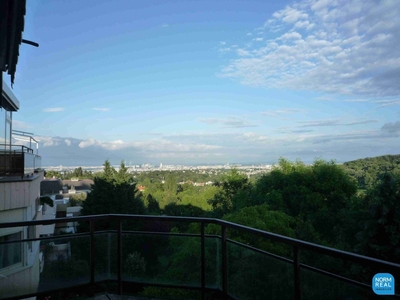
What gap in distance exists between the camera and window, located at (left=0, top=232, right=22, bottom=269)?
125 inches

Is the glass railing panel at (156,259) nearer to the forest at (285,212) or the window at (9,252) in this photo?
the forest at (285,212)

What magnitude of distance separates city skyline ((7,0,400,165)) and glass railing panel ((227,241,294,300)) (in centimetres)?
402

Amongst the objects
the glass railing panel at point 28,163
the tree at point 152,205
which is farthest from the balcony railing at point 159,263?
the tree at point 152,205

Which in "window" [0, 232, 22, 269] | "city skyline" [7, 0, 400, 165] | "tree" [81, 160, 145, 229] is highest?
"city skyline" [7, 0, 400, 165]

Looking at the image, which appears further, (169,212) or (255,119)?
(255,119)

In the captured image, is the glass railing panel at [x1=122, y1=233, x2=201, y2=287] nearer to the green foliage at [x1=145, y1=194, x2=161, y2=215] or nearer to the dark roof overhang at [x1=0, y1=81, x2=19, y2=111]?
the dark roof overhang at [x1=0, y1=81, x2=19, y2=111]

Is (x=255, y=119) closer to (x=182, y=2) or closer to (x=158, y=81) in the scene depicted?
(x=158, y=81)

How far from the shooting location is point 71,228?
4180 millimetres

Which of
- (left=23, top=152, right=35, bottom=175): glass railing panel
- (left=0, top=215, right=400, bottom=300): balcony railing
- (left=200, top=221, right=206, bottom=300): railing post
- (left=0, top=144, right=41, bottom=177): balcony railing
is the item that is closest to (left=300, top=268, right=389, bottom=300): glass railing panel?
(left=0, top=215, right=400, bottom=300): balcony railing

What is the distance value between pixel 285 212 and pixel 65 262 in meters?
27.9

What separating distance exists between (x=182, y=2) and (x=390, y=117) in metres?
35.1

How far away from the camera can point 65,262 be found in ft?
11.5

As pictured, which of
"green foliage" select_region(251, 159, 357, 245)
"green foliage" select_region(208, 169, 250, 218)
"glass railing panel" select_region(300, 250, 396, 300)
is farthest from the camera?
"green foliage" select_region(208, 169, 250, 218)

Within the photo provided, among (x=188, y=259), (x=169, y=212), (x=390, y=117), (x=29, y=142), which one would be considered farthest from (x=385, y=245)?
(x=169, y=212)
